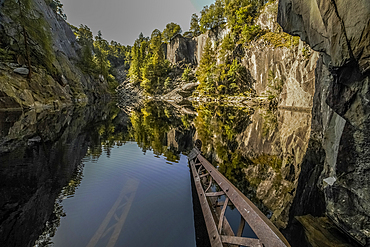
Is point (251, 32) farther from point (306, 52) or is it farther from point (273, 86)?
point (306, 52)

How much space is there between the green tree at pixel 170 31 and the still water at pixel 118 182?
72.4 metres

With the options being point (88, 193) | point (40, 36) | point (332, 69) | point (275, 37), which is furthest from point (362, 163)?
point (275, 37)

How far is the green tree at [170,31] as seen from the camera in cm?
7550

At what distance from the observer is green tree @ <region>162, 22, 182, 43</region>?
2972 inches

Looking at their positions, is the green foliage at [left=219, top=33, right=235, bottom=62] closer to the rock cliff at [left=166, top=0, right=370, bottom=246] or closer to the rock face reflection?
the rock cliff at [left=166, top=0, right=370, bottom=246]

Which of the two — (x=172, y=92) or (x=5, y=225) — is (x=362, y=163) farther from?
(x=172, y=92)

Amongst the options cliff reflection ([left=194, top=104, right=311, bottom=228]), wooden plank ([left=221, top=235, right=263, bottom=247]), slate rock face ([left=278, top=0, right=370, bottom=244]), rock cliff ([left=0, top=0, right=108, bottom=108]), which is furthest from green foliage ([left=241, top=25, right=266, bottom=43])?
wooden plank ([left=221, top=235, right=263, bottom=247])

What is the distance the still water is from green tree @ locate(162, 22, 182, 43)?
72.4 metres

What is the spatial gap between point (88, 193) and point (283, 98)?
30144mm

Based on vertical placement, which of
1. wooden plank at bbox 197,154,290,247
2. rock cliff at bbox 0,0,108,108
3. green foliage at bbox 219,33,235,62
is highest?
green foliage at bbox 219,33,235,62

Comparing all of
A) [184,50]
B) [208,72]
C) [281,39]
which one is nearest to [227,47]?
[208,72]

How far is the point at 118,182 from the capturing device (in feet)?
20.4

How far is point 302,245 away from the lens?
11.7 ft

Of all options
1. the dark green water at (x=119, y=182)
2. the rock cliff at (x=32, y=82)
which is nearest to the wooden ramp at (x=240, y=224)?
the dark green water at (x=119, y=182)
